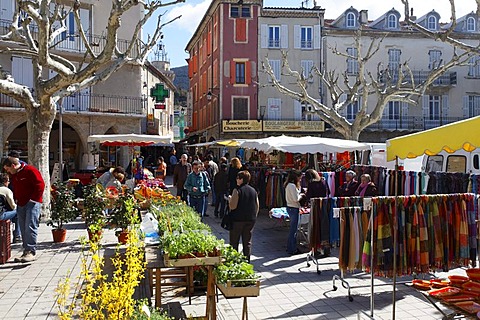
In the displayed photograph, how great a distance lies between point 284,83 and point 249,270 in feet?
102

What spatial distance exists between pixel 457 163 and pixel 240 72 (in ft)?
79.4

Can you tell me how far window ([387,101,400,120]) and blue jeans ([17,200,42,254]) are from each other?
102ft

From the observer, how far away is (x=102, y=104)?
2459 cm

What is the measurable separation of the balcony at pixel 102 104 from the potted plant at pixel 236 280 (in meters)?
20.5

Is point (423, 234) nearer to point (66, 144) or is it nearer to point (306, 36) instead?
point (66, 144)

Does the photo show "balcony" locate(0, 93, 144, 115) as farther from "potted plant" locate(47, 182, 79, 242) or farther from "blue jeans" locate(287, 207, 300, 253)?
"blue jeans" locate(287, 207, 300, 253)

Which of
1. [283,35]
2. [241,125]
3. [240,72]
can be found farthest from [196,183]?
[283,35]

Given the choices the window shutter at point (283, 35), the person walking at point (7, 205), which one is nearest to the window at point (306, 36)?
the window shutter at point (283, 35)

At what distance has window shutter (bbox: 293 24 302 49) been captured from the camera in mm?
35031

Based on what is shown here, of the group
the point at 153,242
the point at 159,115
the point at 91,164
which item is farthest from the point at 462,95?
the point at 153,242

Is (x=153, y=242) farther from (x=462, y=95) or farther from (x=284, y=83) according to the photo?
(x=462, y=95)

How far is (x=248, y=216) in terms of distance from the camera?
752 cm

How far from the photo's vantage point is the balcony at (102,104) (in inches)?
934

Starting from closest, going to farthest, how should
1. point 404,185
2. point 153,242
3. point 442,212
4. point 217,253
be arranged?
point 217,253 → point 153,242 → point 442,212 → point 404,185
